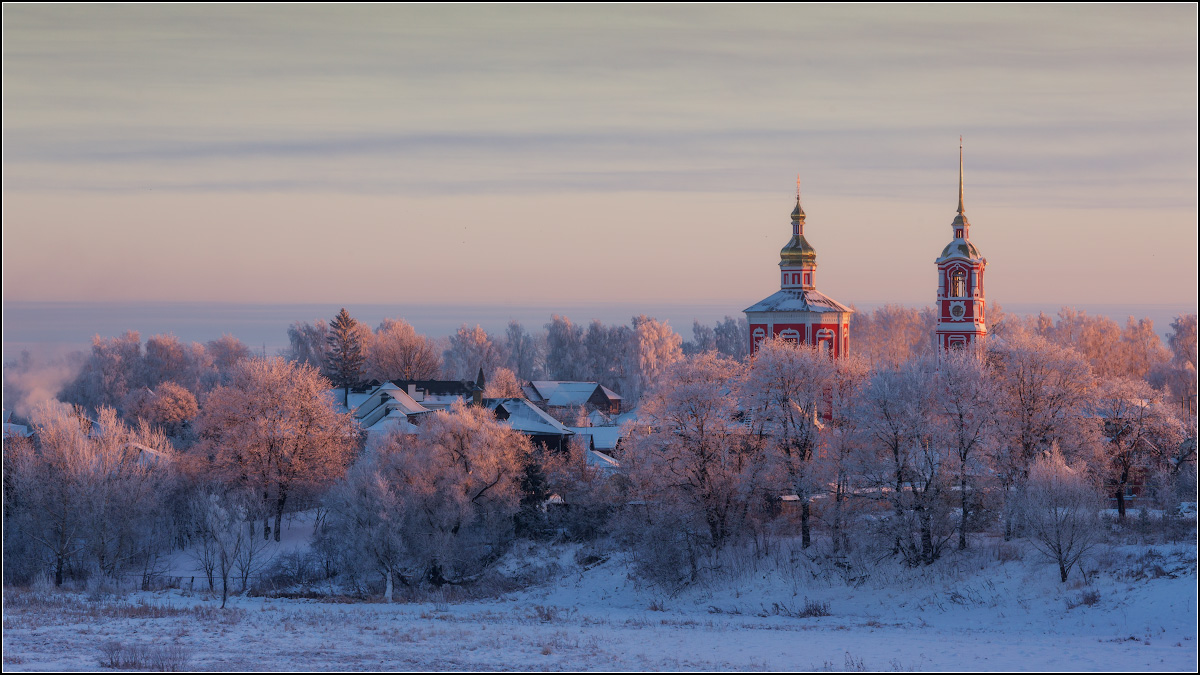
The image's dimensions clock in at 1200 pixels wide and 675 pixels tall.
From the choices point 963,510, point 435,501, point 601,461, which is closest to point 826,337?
point 601,461

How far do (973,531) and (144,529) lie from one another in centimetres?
2805

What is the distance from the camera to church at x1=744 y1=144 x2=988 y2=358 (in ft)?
195

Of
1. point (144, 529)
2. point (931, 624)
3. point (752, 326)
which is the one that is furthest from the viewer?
point (752, 326)

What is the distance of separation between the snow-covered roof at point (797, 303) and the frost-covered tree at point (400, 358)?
5596 cm

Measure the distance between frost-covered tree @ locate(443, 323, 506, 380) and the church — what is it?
61979 mm

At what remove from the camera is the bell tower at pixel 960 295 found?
196 feet

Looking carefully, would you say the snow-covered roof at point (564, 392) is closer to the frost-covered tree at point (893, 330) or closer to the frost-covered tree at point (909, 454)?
the frost-covered tree at point (893, 330)

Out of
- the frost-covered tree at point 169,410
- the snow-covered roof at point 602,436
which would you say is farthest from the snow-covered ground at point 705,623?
the frost-covered tree at point 169,410

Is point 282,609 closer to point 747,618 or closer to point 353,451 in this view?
point 747,618

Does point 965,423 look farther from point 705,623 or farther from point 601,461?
point 601,461

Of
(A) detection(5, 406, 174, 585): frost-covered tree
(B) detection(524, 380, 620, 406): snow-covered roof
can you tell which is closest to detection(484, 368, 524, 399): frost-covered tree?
(B) detection(524, 380, 620, 406): snow-covered roof

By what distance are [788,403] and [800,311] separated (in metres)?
21.5

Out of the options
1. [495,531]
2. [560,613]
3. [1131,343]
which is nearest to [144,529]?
[495,531]

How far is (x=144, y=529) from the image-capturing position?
40562 mm
